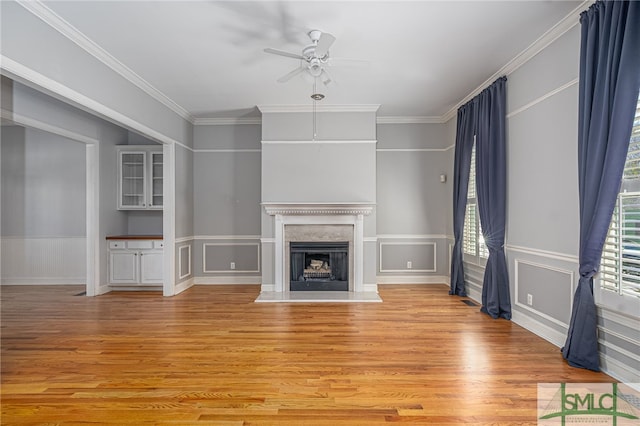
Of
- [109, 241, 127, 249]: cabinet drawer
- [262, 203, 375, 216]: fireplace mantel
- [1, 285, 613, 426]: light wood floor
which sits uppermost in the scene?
[262, 203, 375, 216]: fireplace mantel

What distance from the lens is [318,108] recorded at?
5.19m

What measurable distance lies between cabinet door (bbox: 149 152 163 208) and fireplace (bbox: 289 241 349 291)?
2.55m

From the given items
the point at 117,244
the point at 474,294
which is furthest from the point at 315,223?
the point at 117,244

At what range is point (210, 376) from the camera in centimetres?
256

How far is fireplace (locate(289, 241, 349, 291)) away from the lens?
5.26 metres

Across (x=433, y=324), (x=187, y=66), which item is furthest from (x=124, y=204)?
(x=433, y=324)

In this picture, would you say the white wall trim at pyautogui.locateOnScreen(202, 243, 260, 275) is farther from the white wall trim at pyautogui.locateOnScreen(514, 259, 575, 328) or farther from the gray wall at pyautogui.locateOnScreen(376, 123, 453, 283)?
the white wall trim at pyautogui.locateOnScreen(514, 259, 575, 328)

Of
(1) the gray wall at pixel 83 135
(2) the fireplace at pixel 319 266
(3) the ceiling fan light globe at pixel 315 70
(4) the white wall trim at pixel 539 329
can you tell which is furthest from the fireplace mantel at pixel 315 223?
(1) the gray wall at pixel 83 135

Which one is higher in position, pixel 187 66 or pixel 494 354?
pixel 187 66

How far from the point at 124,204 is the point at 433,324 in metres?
5.32

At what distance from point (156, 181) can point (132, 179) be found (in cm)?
42

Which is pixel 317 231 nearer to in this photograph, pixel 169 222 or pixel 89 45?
pixel 169 222

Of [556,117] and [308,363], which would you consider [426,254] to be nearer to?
[556,117]

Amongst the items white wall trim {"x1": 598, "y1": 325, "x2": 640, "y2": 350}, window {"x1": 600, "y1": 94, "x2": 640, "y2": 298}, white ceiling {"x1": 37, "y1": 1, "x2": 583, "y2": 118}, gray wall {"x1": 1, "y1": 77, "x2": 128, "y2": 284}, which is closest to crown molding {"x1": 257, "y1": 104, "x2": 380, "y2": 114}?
white ceiling {"x1": 37, "y1": 1, "x2": 583, "y2": 118}
